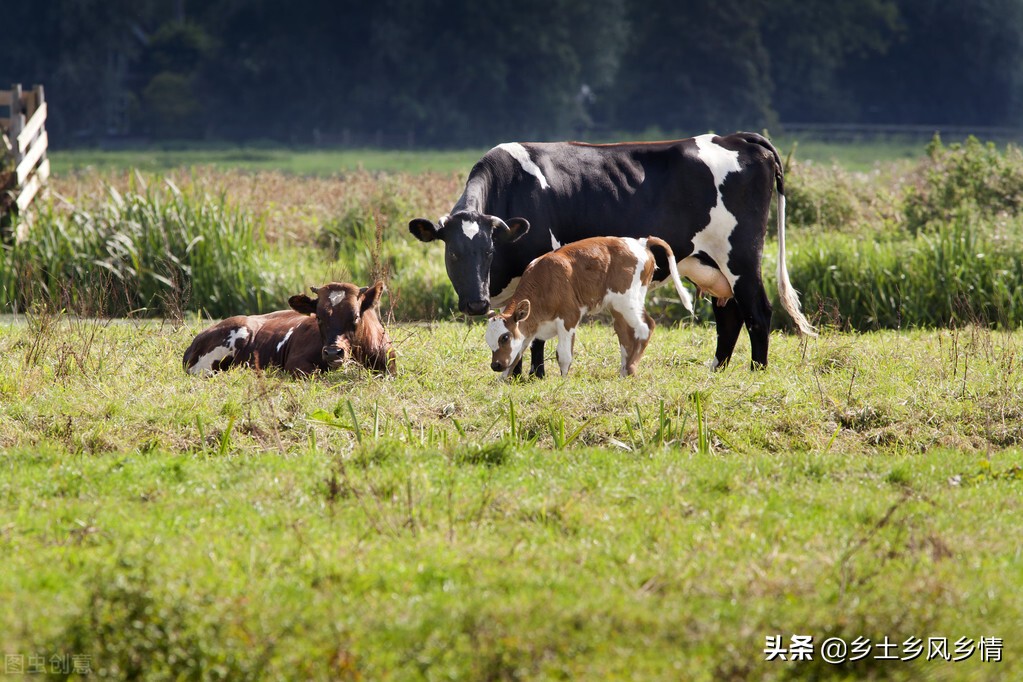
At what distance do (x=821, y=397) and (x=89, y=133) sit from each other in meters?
51.1

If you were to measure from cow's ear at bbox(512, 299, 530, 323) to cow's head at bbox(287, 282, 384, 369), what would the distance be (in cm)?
144

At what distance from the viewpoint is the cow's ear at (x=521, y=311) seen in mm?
9328

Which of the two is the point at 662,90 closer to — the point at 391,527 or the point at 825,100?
the point at 825,100

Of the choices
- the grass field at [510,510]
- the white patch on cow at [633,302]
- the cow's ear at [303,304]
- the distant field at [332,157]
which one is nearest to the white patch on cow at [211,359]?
the grass field at [510,510]

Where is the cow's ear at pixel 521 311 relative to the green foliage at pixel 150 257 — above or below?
above

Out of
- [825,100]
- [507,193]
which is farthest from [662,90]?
[507,193]

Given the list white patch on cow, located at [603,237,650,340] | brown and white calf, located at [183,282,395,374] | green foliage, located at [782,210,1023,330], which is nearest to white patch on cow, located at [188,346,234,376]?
Answer: brown and white calf, located at [183,282,395,374]

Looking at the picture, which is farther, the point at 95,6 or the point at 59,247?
the point at 95,6

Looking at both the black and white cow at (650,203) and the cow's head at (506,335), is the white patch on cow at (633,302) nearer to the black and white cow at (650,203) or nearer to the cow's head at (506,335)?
the black and white cow at (650,203)

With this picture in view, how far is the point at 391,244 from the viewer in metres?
17.3

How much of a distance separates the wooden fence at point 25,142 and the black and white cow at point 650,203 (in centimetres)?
816

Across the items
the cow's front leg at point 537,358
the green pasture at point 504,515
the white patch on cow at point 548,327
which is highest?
the white patch on cow at point 548,327

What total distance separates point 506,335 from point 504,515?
2590mm

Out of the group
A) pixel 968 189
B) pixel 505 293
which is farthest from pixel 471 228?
pixel 968 189
